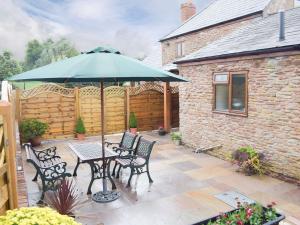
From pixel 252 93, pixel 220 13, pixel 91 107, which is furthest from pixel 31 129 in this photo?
pixel 220 13

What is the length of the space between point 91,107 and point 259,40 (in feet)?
25.3

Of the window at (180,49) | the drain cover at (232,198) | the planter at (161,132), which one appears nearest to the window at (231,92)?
the drain cover at (232,198)

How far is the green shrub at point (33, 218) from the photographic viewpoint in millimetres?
2539

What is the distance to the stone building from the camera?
6934 mm

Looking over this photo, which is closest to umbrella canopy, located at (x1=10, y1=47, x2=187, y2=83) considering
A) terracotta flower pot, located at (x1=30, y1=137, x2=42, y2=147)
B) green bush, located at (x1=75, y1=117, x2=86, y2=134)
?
terracotta flower pot, located at (x1=30, y1=137, x2=42, y2=147)

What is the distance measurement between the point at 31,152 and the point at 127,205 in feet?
8.11

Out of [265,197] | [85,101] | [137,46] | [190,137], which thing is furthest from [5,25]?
[265,197]

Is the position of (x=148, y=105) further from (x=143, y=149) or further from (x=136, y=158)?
(x=136, y=158)

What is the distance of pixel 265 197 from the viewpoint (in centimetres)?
609

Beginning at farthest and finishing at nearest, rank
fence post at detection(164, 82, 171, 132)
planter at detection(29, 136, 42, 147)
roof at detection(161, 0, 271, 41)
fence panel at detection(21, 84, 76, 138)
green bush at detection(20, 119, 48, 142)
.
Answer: fence post at detection(164, 82, 171, 132), roof at detection(161, 0, 271, 41), fence panel at detection(21, 84, 76, 138), planter at detection(29, 136, 42, 147), green bush at detection(20, 119, 48, 142)

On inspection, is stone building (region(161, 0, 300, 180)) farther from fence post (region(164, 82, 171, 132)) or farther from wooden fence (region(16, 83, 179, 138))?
wooden fence (region(16, 83, 179, 138))

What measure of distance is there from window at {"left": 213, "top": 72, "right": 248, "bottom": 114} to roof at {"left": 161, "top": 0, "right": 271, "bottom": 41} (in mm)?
5150

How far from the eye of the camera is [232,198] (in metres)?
5.99

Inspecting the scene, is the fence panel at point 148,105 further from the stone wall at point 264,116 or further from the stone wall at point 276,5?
Answer: the stone wall at point 276,5
